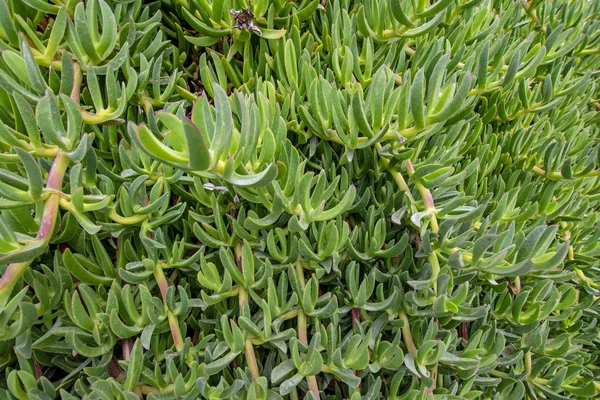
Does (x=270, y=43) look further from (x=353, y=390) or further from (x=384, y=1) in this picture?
(x=353, y=390)

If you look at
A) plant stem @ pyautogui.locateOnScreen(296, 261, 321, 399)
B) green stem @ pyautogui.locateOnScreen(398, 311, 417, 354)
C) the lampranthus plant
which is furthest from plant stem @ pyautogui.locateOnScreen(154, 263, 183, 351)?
green stem @ pyautogui.locateOnScreen(398, 311, 417, 354)

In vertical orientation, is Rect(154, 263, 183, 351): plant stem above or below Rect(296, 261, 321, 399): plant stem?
above

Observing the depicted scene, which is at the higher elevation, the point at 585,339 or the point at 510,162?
the point at 510,162

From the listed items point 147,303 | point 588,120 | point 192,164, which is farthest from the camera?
point 588,120

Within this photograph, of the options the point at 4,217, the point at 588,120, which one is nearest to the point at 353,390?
the point at 4,217

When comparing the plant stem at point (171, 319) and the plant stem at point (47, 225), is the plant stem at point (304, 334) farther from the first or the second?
the plant stem at point (47, 225)

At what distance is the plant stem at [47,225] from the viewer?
0.98 feet

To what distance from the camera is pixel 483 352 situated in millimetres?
468

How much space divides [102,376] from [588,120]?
84 cm

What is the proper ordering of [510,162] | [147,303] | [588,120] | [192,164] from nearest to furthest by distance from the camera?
[192,164], [147,303], [510,162], [588,120]

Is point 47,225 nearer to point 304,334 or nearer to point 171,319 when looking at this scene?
point 171,319

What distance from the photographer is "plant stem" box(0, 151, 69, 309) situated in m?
0.30

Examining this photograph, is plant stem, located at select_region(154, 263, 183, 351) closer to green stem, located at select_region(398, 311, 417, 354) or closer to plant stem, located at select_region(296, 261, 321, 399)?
plant stem, located at select_region(296, 261, 321, 399)

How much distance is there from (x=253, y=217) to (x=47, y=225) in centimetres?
17
